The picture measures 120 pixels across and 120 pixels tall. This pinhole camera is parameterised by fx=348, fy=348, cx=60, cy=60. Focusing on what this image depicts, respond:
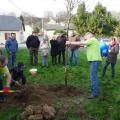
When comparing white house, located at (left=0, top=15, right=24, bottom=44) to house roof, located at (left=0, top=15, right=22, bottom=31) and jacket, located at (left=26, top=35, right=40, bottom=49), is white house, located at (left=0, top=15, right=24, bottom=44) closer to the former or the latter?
house roof, located at (left=0, top=15, right=22, bottom=31)

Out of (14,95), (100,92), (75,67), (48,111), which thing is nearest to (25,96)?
(14,95)

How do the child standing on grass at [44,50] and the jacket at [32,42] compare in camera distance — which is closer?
the child standing on grass at [44,50]

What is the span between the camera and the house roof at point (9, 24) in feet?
219

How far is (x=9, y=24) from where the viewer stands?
66.9 m

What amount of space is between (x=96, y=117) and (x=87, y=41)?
2532 millimetres

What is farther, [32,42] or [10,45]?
[32,42]

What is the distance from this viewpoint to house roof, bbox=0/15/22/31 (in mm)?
66688

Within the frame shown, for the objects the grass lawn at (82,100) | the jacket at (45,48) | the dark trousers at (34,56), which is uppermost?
the jacket at (45,48)

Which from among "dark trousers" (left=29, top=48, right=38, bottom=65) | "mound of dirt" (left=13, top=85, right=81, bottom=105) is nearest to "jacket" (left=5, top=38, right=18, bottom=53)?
"dark trousers" (left=29, top=48, right=38, bottom=65)

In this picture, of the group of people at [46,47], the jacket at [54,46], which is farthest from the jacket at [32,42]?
the jacket at [54,46]

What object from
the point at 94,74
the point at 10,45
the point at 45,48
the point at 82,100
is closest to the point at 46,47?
the point at 45,48

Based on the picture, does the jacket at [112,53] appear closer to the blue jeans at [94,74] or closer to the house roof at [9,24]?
the blue jeans at [94,74]

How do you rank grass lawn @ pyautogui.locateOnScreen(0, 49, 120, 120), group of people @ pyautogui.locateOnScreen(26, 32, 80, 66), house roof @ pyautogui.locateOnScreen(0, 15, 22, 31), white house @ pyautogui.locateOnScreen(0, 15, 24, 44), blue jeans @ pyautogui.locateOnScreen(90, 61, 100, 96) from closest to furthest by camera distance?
grass lawn @ pyautogui.locateOnScreen(0, 49, 120, 120)
blue jeans @ pyautogui.locateOnScreen(90, 61, 100, 96)
group of people @ pyautogui.locateOnScreen(26, 32, 80, 66)
white house @ pyautogui.locateOnScreen(0, 15, 24, 44)
house roof @ pyautogui.locateOnScreen(0, 15, 22, 31)

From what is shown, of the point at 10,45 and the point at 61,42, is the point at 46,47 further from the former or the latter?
the point at 10,45
